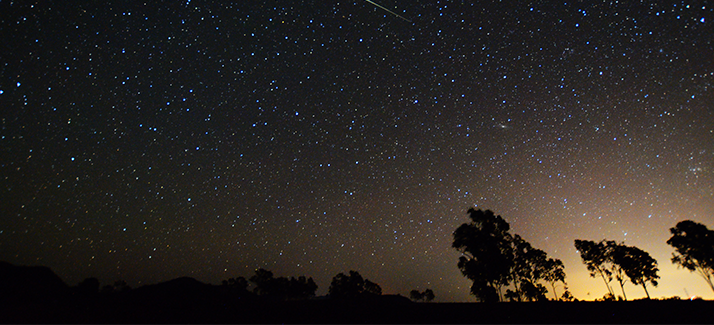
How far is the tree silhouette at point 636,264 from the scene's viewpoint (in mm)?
42750

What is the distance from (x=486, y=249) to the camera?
117 ft

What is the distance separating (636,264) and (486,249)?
85.3 ft

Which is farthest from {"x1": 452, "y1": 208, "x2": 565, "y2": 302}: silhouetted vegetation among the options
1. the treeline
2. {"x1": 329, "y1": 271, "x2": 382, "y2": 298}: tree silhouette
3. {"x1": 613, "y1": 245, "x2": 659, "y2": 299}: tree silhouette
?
{"x1": 329, "y1": 271, "x2": 382, "y2": 298}: tree silhouette

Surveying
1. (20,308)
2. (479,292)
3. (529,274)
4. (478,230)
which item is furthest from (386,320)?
(529,274)

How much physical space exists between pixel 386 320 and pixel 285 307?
515 cm

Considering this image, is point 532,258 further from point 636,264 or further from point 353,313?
point 353,313

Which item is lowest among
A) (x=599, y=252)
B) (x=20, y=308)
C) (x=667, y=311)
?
(x=20, y=308)

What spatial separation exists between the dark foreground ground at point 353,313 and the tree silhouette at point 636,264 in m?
37.0

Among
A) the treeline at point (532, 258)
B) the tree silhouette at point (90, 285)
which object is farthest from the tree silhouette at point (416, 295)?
the tree silhouette at point (90, 285)

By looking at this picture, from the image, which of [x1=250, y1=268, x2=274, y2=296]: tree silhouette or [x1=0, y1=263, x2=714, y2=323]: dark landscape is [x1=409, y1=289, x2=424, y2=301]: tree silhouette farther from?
[x1=0, y1=263, x2=714, y2=323]: dark landscape

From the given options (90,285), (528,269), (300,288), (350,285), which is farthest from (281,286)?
(528,269)

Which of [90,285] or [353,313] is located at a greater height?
[353,313]

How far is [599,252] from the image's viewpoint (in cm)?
4662

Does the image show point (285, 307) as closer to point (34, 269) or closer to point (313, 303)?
point (313, 303)
